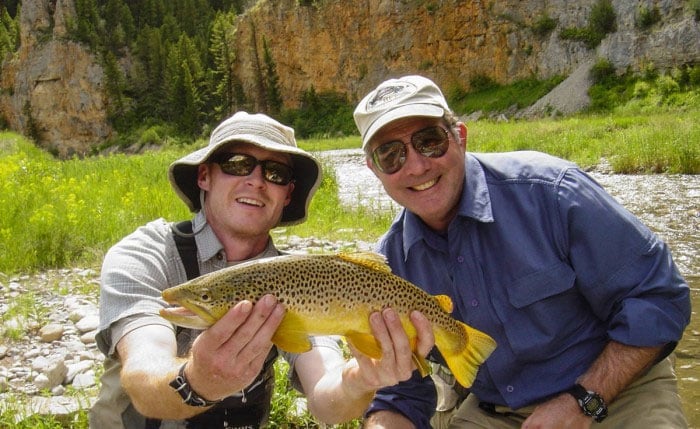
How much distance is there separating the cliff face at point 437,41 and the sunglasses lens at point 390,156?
31.7m

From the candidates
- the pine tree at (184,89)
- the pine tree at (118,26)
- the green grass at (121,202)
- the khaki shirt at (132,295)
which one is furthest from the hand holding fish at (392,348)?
the pine tree at (118,26)

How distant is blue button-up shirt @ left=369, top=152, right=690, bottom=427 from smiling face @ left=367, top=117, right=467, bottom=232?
8 cm

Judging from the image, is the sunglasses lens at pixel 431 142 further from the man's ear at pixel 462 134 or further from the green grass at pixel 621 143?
the green grass at pixel 621 143

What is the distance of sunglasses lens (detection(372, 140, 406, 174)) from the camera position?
2807 mm

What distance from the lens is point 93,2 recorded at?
2800 inches

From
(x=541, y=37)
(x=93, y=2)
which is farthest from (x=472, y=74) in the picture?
(x=93, y=2)

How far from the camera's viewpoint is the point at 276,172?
2.88m

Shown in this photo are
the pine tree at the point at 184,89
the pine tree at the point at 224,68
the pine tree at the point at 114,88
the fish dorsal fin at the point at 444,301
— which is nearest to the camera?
the fish dorsal fin at the point at 444,301

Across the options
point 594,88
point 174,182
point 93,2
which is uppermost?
point 93,2

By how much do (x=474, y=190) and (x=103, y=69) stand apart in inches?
2786

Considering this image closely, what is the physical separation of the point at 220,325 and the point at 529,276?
1.45 m

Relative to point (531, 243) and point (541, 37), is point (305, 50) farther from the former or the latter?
point (531, 243)

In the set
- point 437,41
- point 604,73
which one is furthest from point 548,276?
point 437,41

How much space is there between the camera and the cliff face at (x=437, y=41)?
32031 mm
